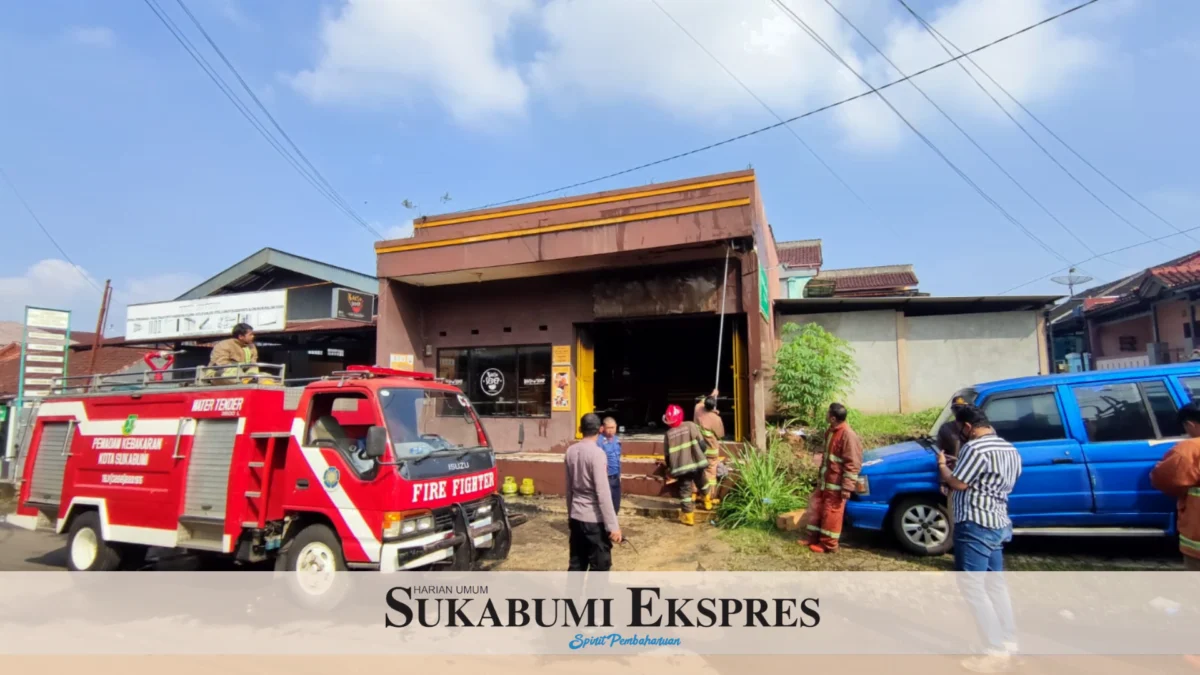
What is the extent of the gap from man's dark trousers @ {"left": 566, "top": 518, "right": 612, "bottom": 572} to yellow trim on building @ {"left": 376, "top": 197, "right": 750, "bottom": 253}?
21.0ft

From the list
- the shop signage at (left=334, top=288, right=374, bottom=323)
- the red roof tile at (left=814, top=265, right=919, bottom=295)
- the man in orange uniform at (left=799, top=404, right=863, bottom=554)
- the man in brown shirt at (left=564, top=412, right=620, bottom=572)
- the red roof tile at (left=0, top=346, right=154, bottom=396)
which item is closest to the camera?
the man in brown shirt at (left=564, top=412, right=620, bottom=572)

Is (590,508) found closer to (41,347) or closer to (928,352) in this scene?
(928,352)

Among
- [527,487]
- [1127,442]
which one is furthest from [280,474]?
[1127,442]

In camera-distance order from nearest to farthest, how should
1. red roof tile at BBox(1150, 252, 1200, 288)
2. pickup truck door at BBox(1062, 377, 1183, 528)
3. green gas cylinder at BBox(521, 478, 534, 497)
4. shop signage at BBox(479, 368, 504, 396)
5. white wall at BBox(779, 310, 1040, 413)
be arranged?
pickup truck door at BBox(1062, 377, 1183, 528) < green gas cylinder at BBox(521, 478, 534, 497) < red roof tile at BBox(1150, 252, 1200, 288) < white wall at BBox(779, 310, 1040, 413) < shop signage at BBox(479, 368, 504, 396)

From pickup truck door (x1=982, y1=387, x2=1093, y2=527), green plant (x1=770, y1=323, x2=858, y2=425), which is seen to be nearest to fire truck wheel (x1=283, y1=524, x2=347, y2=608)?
pickup truck door (x1=982, y1=387, x2=1093, y2=527)

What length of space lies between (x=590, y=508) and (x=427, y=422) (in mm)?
2243

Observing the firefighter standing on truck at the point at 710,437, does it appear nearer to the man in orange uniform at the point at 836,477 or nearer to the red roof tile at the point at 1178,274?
the man in orange uniform at the point at 836,477

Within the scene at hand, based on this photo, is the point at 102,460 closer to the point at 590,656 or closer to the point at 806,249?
the point at 590,656

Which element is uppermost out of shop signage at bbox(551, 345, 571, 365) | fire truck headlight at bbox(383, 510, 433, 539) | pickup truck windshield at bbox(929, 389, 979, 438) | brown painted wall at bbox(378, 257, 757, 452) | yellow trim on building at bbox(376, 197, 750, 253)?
yellow trim on building at bbox(376, 197, 750, 253)

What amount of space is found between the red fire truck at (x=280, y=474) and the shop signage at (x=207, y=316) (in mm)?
9283

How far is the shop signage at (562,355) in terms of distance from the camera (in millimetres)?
12203

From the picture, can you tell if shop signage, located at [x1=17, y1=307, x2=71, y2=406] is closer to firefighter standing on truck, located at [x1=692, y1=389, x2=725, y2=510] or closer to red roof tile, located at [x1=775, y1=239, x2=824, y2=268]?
firefighter standing on truck, located at [x1=692, y1=389, x2=725, y2=510]

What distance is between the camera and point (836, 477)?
655 centimetres

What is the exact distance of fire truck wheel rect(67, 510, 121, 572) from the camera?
259 inches
